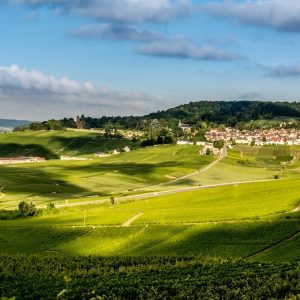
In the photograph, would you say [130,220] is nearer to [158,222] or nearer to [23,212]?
[158,222]

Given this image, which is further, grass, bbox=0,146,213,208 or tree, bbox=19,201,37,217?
grass, bbox=0,146,213,208

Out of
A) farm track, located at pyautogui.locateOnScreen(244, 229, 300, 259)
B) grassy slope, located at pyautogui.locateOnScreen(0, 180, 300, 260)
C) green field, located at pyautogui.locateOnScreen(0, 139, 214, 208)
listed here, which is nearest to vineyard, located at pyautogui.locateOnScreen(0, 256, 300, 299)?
farm track, located at pyautogui.locateOnScreen(244, 229, 300, 259)

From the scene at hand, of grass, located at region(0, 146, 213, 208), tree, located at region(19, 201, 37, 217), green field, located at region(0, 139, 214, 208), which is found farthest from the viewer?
grass, located at region(0, 146, 213, 208)

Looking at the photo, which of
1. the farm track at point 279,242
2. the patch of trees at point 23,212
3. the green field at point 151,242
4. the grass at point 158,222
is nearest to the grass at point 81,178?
the grass at point 158,222

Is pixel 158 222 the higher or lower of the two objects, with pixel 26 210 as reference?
higher

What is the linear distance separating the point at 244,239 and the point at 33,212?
44.0 metres

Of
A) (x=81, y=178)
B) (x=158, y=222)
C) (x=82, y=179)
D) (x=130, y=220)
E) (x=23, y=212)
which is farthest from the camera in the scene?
(x=81, y=178)

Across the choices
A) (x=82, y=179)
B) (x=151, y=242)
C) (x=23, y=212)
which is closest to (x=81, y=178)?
(x=82, y=179)

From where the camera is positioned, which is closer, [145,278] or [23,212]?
[145,278]

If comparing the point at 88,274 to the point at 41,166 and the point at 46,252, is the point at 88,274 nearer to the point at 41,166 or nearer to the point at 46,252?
the point at 46,252

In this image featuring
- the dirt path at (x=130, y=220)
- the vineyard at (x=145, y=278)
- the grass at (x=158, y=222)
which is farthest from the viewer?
the dirt path at (x=130, y=220)

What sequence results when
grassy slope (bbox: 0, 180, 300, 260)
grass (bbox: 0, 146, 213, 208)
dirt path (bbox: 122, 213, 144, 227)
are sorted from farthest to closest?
grass (bbox: 0, 146, 213, 208), dirt path (bbox: 122, 213, 144, 227), grassy slope (bbox: 0, 180, 300, 260)

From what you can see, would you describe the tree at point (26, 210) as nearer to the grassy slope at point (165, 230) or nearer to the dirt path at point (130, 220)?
the grassy slope at point (165, 230)

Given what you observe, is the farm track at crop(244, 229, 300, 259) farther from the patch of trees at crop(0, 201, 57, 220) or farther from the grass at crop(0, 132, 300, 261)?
the patch of trees at crop(0, 201, 57, 220)
